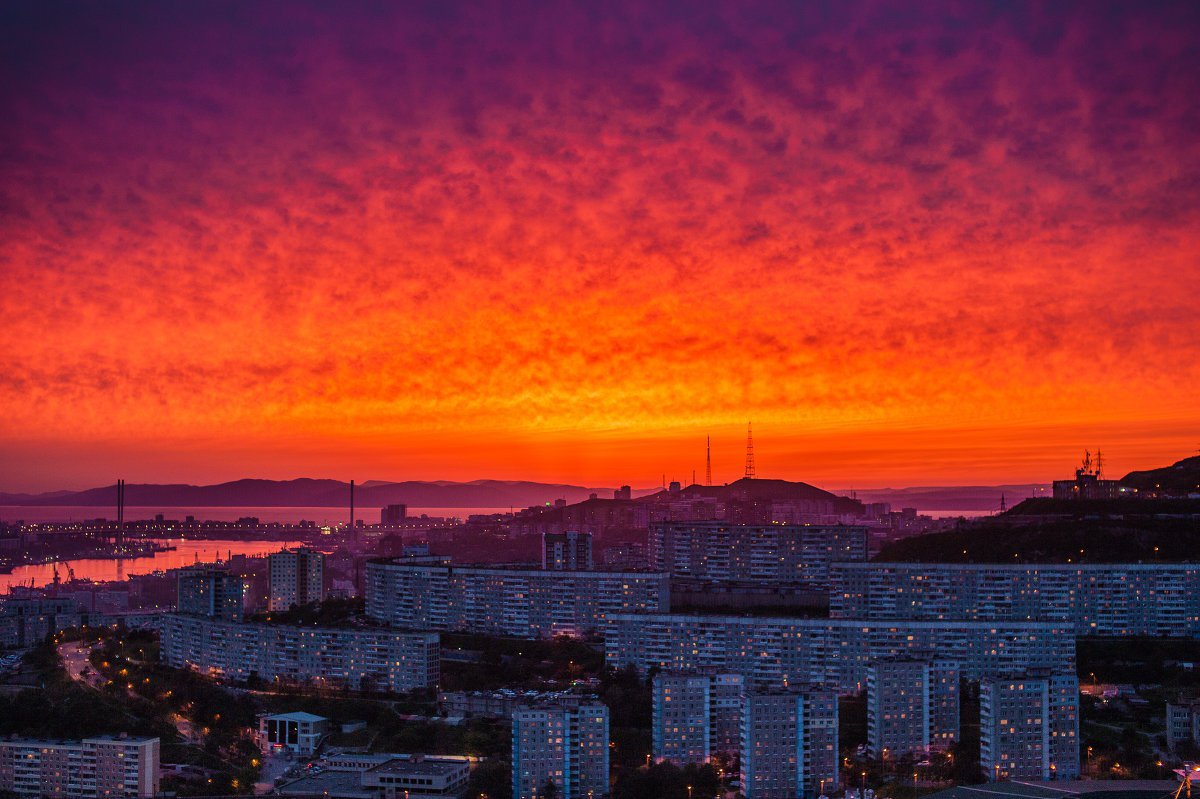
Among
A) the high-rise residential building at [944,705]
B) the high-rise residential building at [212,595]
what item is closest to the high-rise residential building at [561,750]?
the high-rise residential building at [944,705]

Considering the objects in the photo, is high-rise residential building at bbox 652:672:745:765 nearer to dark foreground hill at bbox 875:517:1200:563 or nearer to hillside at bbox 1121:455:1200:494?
dark foreground hill at bbox 875:517:1200:563

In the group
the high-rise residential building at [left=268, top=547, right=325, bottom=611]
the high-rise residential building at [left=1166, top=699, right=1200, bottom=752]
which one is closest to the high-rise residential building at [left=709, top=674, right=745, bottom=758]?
the high-rise residential building at [left=1166, top=699, right=1200, bottom=752]

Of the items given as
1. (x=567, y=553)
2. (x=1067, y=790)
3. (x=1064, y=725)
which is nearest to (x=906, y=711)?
(x=1064, y=725)

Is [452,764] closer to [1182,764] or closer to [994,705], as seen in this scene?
[994,705]

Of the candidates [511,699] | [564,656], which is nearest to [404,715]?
[511,699]

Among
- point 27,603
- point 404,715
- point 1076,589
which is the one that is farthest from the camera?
point 27,603

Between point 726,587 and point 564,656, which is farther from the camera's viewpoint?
point 726,587

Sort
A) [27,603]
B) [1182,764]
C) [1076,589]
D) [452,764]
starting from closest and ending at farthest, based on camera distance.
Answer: [1182,764] → [452,764] → [1076,589] → [27,603]
